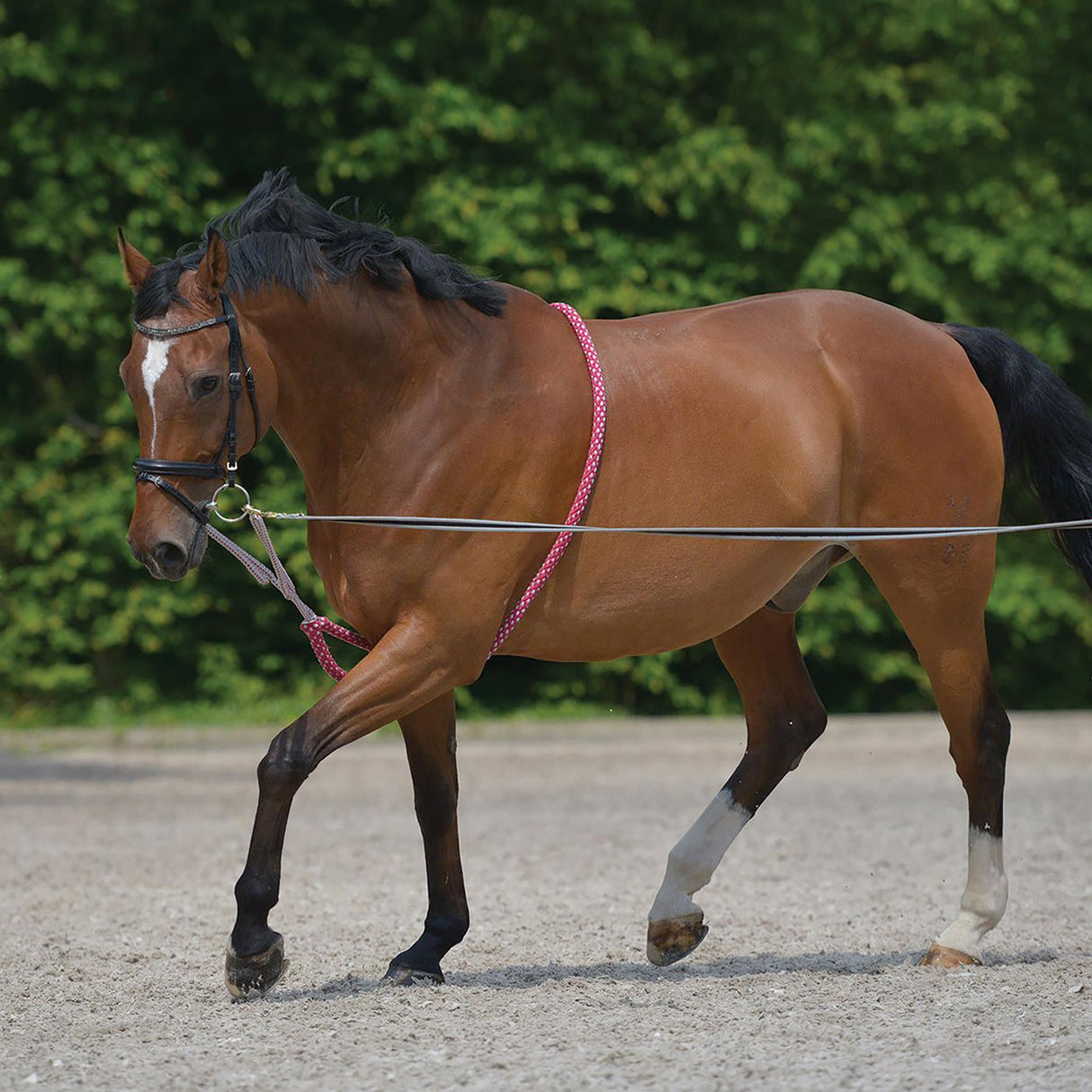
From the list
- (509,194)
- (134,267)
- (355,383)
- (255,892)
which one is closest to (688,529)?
(355,383)

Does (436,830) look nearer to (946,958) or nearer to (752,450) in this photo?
(752,450)

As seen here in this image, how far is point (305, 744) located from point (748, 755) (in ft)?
5.51

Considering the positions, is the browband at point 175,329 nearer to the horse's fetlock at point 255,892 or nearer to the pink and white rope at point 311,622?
the pink and white rope at point 311,622

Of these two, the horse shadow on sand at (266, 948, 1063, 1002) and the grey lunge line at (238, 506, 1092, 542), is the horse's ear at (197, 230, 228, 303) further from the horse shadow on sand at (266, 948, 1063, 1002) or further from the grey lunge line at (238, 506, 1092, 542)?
the horse shadow on sand at (266, 948, 1063, 1002)

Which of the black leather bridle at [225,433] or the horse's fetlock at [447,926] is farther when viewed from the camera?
the horse's fetlock at [447,926]

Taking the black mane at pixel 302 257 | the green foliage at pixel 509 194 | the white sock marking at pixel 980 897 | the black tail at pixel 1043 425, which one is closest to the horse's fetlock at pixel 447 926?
the white sock marking at pixel 980 897

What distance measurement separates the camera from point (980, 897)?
514 cm

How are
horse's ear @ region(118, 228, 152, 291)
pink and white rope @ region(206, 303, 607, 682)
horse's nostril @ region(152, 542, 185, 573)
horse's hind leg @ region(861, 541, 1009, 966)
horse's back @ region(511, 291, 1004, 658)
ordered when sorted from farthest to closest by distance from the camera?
horse's hind leg @ region(861, 541, 1009, 966) → horse's back @ region(511, 291, 1004, 658) → pink and white rope @ region(206, 303, 607, 682) → horse's ear @ region(118, 228, 152, 291) → horse's nostril @ region(152, 542, 185, 573)

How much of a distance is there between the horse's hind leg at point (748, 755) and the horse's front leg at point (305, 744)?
1.19 m

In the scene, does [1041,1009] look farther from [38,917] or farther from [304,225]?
[38,917]

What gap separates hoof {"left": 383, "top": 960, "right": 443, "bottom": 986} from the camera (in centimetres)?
486

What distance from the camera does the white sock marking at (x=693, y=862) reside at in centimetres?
525

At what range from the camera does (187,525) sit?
4344mm

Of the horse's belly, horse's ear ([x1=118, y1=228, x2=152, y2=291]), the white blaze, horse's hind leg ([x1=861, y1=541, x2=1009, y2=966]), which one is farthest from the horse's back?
horse's ear ([x1=118, y1=228, x2=152, y2=291])
